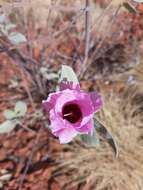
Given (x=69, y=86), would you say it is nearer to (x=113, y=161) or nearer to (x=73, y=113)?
(x=73, y=113)

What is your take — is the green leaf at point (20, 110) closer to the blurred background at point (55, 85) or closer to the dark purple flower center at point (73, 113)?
the blurred background at point (55, 85)

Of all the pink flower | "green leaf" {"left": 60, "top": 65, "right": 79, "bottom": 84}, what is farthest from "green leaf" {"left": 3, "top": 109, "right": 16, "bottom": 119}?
the pink flower

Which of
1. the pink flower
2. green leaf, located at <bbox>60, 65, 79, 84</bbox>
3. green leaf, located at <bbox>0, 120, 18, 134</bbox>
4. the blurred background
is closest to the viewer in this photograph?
the pink flower

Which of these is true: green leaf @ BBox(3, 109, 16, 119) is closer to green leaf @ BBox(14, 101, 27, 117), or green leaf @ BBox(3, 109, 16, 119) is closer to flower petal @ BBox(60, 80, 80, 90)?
green leaf @ BBox(14, 101, 27, 117)

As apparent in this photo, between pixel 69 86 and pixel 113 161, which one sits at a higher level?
pixel 69 86

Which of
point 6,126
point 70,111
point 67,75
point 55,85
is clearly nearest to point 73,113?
point 70,111

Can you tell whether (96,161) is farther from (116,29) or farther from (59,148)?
(116,29)

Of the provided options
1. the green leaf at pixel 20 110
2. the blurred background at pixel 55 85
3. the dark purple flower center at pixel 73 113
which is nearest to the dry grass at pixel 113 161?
the blurred background at pixel 55 85
